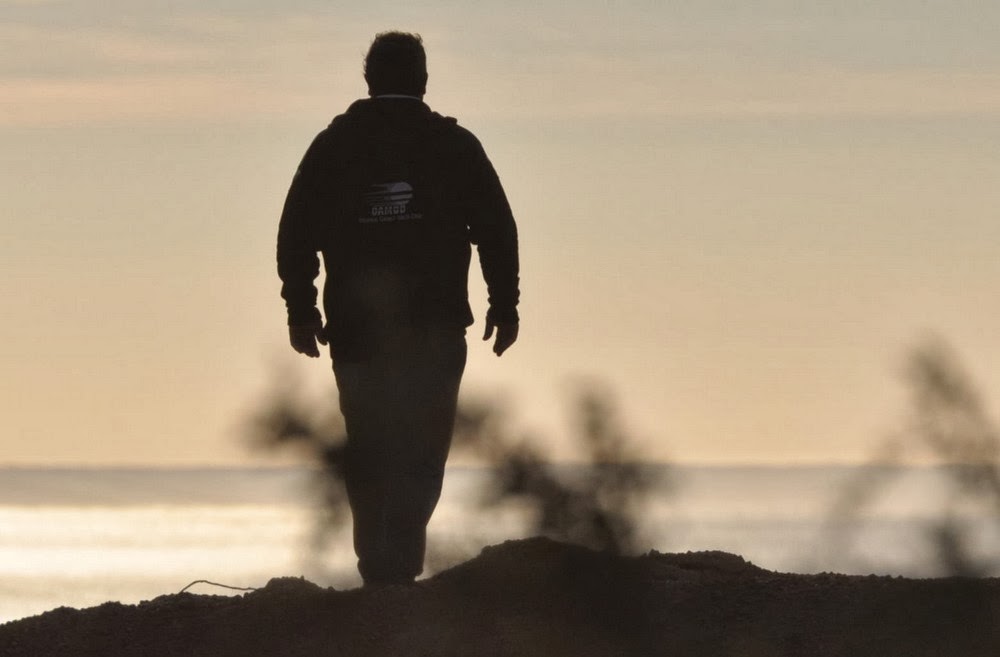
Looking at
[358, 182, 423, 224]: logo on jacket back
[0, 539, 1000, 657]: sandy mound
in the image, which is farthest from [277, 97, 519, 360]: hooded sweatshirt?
[0, 539, 1000, 657]: sandy mound

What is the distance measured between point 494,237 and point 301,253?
687 millimetres

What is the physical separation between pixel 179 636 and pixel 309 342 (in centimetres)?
122

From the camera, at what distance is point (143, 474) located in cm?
12875

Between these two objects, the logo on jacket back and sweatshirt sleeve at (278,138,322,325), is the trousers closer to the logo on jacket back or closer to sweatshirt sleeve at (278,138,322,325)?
sweatshirt sleeve at (278,138,322,325)

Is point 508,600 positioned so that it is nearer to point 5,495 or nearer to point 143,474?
point 5,495

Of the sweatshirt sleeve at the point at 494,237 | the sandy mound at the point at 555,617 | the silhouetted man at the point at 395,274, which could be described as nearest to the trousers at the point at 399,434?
the silhouetted man at the point at 395,274

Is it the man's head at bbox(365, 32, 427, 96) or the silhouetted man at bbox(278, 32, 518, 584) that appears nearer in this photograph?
the silhouetted man at bbox(278, 32, 518, 584)

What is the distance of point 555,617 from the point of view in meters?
7.14

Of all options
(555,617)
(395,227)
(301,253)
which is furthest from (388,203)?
(555,617)

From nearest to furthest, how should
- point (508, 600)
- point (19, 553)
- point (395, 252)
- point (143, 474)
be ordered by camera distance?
1. point (508, 600)
2. point (395, 252)
3. point (19, 553)
4. point (143, 474)

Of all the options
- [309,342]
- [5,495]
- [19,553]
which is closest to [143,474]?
[5,495]

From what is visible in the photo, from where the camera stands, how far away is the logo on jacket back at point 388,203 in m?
8.38

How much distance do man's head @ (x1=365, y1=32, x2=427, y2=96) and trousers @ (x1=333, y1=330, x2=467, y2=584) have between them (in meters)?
0.89

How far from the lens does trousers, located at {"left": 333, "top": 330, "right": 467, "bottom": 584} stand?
8.45 metres
